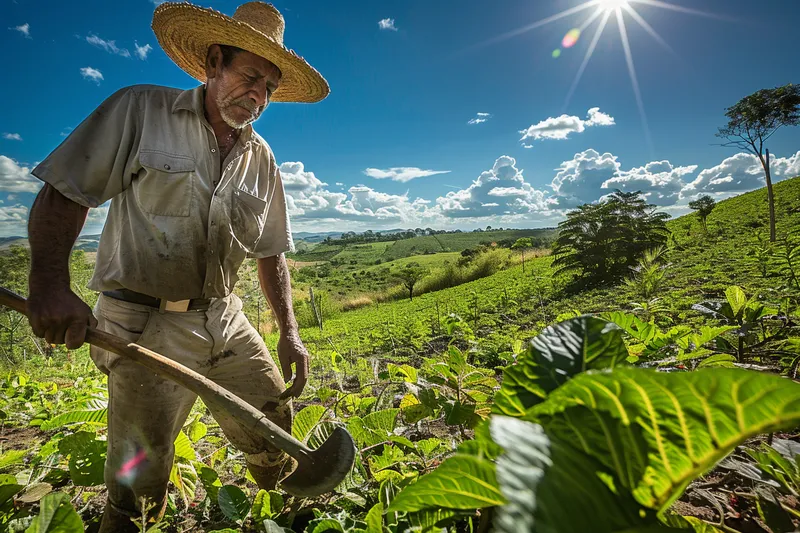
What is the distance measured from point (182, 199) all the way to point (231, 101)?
2.35ft

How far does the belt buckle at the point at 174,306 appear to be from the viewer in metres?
2.35

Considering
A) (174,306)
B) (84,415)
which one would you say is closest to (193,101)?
(174,306)

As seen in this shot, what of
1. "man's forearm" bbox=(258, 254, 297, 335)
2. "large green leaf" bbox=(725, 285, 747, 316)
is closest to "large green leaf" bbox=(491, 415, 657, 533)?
"large green leaf" bbox=(725, 285, 747, 316)

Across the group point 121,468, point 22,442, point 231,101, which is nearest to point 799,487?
point 121,468

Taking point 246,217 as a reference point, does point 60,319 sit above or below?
below

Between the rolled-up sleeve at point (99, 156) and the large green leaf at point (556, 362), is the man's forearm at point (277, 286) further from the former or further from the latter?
the large green leaf at point (556, 362)

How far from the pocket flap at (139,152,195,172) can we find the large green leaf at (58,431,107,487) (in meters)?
1.49

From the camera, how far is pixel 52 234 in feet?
6.53

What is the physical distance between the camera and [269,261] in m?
3.05

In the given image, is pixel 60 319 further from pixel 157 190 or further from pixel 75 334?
pixel 157 190

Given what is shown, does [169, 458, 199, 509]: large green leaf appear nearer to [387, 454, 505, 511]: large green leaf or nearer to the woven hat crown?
[387, 454, 505, 511]: large green leaf

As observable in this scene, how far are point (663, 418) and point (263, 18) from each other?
10.9 ft

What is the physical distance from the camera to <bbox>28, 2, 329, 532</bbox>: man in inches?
79.4

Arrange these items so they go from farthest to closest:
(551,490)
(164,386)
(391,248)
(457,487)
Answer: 1. (391,248)
2. (164,386)
3. (457,487)
4. (551,490)
